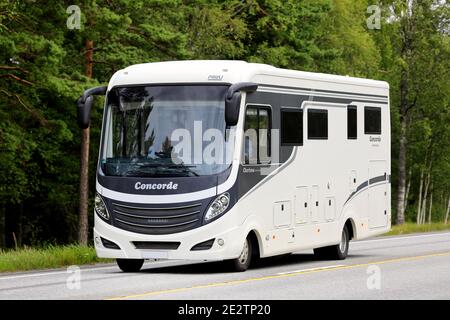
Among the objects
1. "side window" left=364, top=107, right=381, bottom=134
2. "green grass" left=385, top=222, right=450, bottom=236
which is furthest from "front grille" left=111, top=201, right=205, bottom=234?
"green grass" left=385, top=222, right=450, bottom=236

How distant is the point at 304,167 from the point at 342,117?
1.92 meters

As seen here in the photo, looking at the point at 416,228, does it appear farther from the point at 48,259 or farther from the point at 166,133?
the point at 166,133

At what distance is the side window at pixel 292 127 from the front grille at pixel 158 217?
2.47 m

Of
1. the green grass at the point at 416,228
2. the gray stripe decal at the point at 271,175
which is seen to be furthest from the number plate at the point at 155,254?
the green grass at the point at 416,228

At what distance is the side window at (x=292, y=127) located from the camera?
19438 millimetres

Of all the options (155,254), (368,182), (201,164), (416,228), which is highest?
(201,164)

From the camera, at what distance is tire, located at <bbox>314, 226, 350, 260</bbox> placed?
21.9 meters

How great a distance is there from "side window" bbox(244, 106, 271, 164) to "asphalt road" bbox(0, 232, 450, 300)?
5.83 feet

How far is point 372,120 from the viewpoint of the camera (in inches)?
907

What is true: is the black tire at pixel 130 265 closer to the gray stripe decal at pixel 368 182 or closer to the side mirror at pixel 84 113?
the side mirror at pixel 84 113

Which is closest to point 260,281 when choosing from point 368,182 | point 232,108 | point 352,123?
point 232,108

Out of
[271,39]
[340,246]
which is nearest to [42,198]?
[271,39]

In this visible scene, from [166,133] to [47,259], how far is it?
3.82m

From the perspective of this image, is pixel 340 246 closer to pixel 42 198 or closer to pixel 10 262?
pixel 10 262
